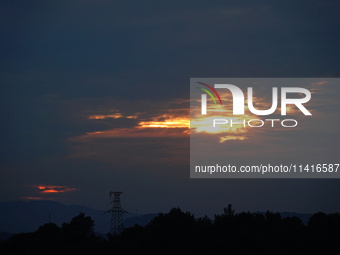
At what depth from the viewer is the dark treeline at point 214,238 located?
160 feet

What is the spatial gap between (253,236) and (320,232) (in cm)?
600

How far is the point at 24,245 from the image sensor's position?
201 feet

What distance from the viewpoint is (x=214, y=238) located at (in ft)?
169

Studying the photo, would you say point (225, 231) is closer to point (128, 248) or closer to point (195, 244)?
point (195, 244)

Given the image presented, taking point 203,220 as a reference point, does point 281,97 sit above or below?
above

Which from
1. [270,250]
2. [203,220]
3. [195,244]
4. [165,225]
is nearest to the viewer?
[270,250]

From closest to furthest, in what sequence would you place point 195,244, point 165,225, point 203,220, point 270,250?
1. point 270,250
2. point 195,244
3. point 165,225
4. point 203,220

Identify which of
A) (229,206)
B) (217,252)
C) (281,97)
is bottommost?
(217,252)

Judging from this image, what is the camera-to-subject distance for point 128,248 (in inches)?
1978

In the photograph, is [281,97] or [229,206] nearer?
[281,97]

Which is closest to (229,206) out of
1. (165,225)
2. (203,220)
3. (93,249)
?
(203,220)

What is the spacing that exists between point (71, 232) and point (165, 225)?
52.3 feet

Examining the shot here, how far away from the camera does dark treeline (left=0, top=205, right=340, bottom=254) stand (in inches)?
1925

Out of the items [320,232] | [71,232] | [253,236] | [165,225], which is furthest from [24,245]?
[320,232]
